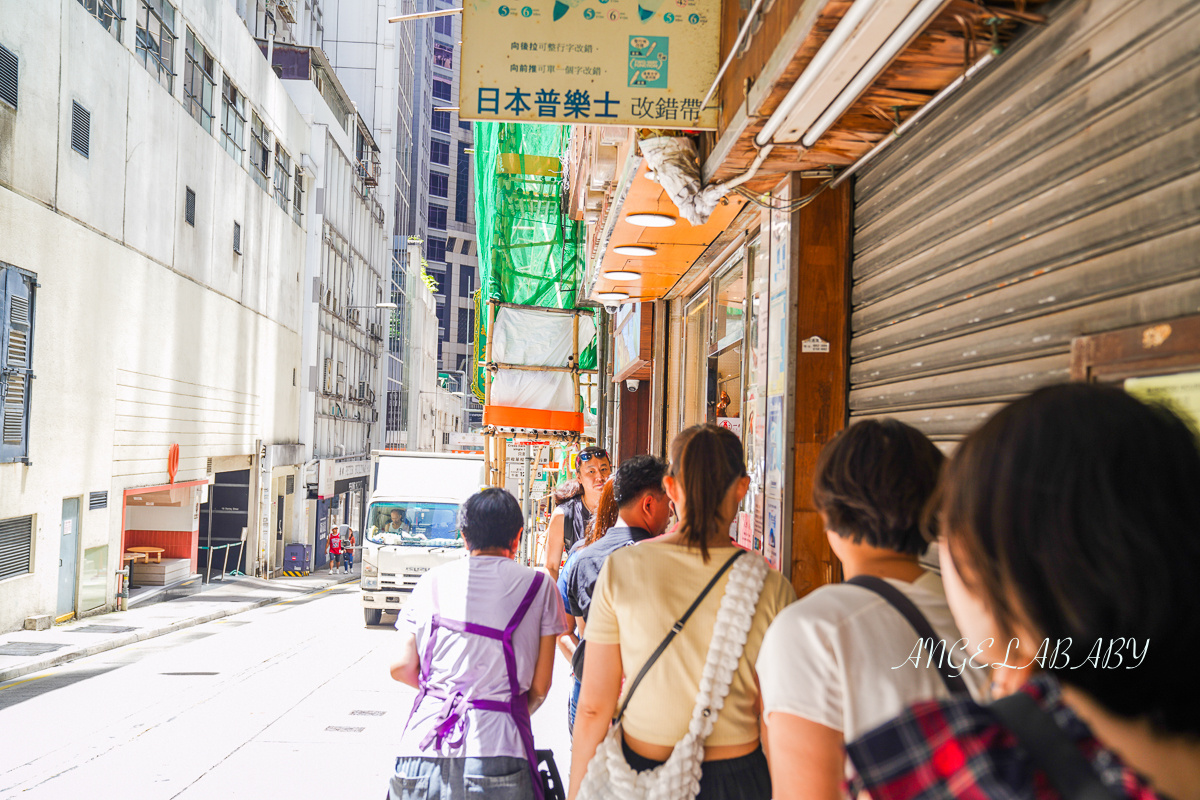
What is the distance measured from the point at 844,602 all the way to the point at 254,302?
1066 inches

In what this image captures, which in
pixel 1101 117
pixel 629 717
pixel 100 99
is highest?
pixel 100 99

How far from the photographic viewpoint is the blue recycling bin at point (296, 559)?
30156 mm

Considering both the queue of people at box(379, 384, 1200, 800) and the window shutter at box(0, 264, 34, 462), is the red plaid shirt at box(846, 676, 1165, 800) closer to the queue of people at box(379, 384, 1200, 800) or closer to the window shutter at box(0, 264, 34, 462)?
the queue of people at box(379, 384, 1200, 800)

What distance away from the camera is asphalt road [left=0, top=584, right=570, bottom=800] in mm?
6449

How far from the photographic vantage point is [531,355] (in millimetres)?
16984

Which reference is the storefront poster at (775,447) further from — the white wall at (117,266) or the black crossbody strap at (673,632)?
the white wall at (117,266)

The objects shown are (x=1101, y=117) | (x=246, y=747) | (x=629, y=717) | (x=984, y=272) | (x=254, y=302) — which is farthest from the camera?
(x=254, y=302)

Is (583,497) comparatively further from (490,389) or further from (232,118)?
(232,118)

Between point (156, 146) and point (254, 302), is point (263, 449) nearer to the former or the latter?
point (254, 302)

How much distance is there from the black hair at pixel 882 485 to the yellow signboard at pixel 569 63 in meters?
2.92

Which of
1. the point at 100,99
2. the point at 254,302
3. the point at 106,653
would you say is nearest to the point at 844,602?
the point at 106,653

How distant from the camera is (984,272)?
10.4 feet

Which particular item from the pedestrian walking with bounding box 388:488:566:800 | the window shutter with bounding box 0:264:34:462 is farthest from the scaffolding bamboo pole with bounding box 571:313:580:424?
the pedestrian walking with bounding box 388:488:566:800

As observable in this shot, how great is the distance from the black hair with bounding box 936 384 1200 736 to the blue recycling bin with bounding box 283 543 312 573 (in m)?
31.7
